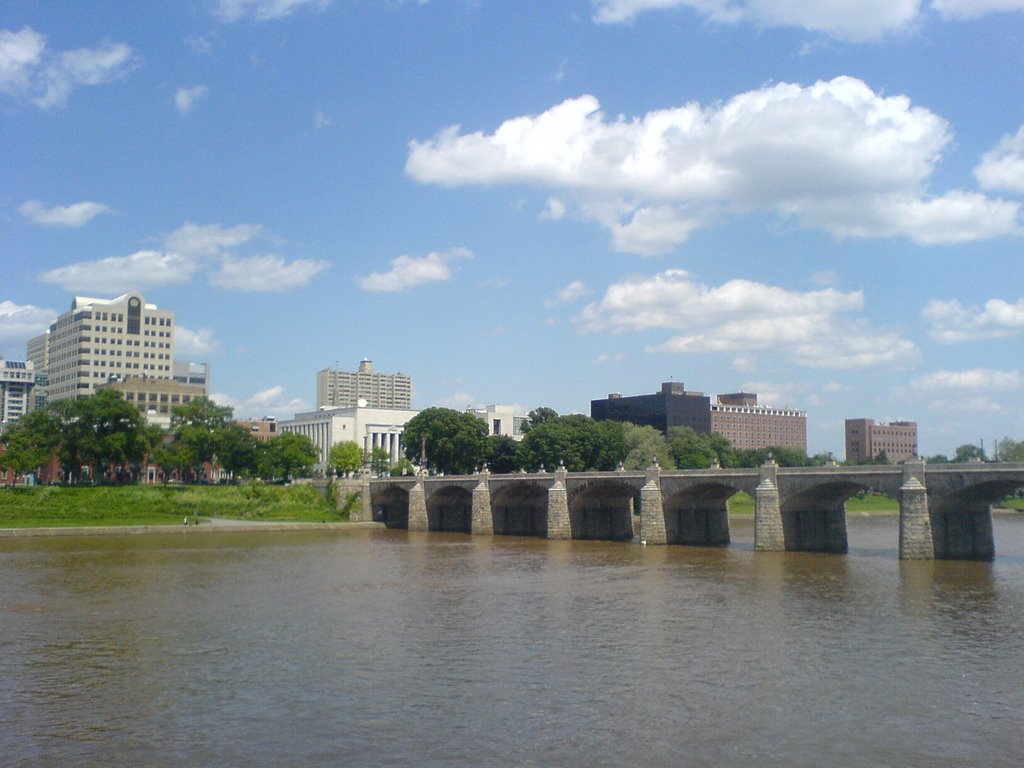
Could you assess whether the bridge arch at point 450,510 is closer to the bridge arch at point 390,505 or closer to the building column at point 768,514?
the bridge arch at point 390,505

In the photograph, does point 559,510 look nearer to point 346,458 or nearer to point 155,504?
point 155,504

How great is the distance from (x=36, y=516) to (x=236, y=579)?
5897cm

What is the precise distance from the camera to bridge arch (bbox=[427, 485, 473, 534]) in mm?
126875

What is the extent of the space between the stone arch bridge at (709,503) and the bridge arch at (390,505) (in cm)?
14

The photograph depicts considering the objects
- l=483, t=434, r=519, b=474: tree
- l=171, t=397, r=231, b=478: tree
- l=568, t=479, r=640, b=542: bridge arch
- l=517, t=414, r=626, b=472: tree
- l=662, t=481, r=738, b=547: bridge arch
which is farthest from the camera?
l=483, t=434, r=519, b=474: tree

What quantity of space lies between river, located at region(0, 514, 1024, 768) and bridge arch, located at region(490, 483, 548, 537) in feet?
155

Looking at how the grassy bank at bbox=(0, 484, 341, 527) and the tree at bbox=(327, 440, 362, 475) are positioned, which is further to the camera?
the tree at bbox=(327, 440, 362, 475)

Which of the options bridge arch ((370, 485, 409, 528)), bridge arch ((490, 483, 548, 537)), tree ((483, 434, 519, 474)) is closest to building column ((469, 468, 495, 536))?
→ bridge arch ((490, 483, 548, 537))

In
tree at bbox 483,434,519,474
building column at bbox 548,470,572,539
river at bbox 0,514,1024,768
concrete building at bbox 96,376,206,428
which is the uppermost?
concrete building at bbox 96,376,206,428

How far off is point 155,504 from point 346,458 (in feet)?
163

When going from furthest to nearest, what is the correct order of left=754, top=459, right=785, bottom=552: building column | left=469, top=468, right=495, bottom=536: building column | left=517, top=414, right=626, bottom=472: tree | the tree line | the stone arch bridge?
left=517, top=414, right=626, bottom=472: tree
the tree line
left=469, top=468, right=495, bottom=536: building column
left=754, top=459, right=785, bottom=552: building column
the stone arch bridge

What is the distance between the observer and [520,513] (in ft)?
385

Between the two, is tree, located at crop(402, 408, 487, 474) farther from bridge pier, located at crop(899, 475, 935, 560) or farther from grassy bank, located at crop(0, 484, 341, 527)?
bridge pier, located at crop(899, 475, 935, 560)

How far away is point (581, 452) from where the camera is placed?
139625mm
